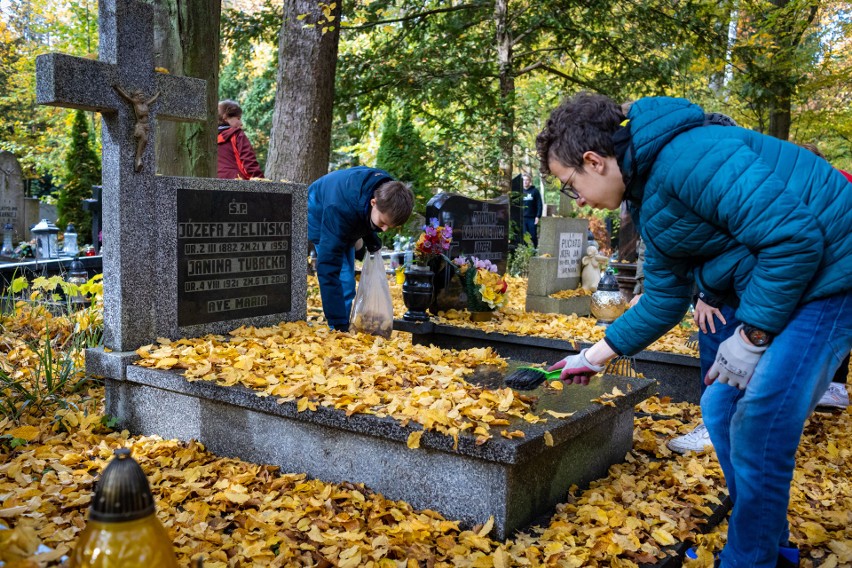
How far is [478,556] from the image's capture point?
249 centimetres

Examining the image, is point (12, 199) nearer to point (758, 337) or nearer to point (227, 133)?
point (227, 133)

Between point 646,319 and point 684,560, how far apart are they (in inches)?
37.9

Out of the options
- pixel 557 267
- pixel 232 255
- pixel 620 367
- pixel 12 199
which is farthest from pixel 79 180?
pixel 620 367

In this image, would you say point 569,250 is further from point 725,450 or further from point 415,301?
point 725,450

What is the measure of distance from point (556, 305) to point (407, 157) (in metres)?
4.76

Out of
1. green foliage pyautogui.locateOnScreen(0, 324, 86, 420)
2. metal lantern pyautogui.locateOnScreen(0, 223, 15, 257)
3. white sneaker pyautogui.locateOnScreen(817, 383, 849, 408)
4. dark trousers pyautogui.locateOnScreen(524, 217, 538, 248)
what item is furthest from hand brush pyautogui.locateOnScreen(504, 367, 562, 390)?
dark trousers pyautogui.locateOnScreen(524, 217, 538, 248)

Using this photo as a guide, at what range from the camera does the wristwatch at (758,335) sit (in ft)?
6.91

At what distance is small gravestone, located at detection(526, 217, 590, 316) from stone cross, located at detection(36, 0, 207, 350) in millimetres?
4786

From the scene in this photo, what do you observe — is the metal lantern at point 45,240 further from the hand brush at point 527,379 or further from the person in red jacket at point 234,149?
the hand brush at point 527,379

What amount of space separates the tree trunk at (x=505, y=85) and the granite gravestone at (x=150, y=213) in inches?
267

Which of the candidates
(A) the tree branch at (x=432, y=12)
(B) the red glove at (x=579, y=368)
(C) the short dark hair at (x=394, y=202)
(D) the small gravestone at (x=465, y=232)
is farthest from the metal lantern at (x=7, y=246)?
(B) the red glove at (x=579, y=368)

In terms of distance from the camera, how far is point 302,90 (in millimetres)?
8148

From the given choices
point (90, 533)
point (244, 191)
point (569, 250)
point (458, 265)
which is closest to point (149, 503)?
point (90, 533)

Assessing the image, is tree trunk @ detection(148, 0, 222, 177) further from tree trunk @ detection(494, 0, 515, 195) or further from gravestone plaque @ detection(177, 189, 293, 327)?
tree trunk @ detection(494, 0, 515, 195)
